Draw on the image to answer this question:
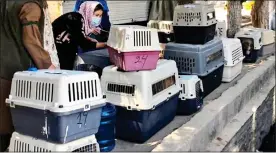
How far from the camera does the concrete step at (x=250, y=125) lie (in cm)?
441

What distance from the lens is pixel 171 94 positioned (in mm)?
3977

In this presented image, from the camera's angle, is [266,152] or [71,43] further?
[266,152]

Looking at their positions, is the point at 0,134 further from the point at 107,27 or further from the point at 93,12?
the point at 107,27

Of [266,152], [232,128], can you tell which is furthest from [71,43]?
[266,152]

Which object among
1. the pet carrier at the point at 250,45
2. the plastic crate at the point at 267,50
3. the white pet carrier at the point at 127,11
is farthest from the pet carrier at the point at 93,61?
the plastic crate at the point at 267,50

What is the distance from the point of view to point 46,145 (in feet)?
9.00

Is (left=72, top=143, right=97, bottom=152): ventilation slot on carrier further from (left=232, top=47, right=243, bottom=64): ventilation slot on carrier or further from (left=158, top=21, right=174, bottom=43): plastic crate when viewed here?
(left=158, top=21, right=174, bottom=43): plastic crate

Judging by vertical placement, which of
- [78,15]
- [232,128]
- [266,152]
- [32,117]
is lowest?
[266,152]

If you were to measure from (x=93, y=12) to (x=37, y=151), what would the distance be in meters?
2.25

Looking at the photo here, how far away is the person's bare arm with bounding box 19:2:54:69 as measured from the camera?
10.4 feet

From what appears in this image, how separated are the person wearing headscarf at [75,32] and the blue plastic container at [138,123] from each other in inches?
44.0

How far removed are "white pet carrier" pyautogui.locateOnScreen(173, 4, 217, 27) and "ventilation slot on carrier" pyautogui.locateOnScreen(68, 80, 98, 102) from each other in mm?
2647

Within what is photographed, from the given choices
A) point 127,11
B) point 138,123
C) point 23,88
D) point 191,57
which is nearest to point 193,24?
point 191,57

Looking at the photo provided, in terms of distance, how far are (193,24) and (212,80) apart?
87 cm
